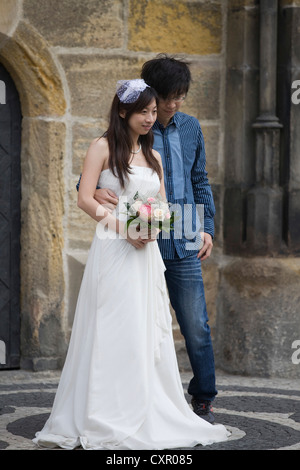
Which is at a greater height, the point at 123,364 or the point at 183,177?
the point at 183,177

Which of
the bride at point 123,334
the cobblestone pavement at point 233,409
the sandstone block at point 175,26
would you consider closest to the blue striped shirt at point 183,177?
the bride at point 123,334

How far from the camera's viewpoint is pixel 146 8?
695 centimetres

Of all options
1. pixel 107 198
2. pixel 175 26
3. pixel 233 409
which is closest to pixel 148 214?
pixel 107 198

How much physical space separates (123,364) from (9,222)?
7.95 ft

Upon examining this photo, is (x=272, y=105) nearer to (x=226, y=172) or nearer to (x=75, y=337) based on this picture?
(x=226, y=172)

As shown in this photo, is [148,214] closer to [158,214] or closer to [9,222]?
[158,214]

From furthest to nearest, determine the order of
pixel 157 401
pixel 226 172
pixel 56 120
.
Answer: pixel 226 172, pixel 56 120, pixel 157 401

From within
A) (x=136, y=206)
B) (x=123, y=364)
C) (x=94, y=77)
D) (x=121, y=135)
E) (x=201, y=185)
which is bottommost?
(x=123, y=364)

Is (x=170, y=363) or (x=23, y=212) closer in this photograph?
(x=170, y=363)

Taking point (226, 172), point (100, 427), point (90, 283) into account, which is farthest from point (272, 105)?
point (100, 427)

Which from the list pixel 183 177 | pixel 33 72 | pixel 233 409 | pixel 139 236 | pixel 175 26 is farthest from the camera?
pixel 175 26

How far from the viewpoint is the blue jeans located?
16.9ft

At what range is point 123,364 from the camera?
4.64 metres

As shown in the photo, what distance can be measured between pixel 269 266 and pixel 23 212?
1.75m
